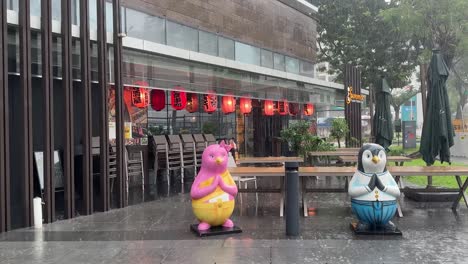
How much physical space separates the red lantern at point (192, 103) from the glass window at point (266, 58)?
4.01m

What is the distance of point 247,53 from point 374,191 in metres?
11.1

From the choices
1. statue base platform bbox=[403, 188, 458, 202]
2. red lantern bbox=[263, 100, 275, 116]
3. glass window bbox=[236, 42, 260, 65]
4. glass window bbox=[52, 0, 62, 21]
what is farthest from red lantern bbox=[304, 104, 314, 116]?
glass window bbox=[52, 0, 62, 21]

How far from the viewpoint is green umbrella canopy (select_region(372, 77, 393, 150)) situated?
39.1ft

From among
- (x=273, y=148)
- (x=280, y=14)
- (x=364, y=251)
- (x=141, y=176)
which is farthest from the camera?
(x=273, y=148)

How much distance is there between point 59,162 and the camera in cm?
1017

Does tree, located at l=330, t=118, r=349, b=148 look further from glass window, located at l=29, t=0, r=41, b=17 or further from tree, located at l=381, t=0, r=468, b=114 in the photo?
glass window, located at l=29, t=0, r=41, b=17

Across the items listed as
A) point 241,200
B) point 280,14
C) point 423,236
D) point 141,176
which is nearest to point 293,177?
point 423,236

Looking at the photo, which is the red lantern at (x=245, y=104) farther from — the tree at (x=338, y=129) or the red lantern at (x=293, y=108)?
the red lantern at (x=293, y=108)

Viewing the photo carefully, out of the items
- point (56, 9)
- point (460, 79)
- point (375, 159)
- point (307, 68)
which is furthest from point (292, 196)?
point (460, 79)

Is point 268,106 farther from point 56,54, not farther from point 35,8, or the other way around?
point 35,8

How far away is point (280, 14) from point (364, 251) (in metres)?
14.7

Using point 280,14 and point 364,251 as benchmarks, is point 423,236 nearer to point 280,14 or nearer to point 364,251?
point 364,251

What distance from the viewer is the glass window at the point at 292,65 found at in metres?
19.3

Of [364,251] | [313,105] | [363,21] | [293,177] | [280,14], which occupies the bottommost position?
[364,251]
